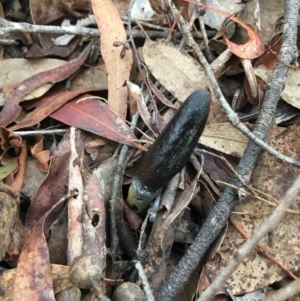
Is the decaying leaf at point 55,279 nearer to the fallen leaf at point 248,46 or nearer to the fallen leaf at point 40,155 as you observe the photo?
the fallen leaf at point 40,155

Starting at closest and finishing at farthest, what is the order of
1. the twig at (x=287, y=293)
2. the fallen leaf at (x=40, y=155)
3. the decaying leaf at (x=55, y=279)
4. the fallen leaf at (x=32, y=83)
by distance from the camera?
the twig at (x=287, y=293) → the decaying leaf at (x=55, y=279) → the fallen leaf at (x=40, y=155) → the fallen leaf at (x=32, y=83)

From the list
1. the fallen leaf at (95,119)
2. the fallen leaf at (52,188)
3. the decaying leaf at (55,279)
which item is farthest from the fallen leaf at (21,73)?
the decaying leaf at (55,279)

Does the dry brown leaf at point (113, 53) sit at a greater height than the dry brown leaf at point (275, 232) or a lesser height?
greater

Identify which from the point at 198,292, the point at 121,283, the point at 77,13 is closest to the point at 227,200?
the point at 198,292

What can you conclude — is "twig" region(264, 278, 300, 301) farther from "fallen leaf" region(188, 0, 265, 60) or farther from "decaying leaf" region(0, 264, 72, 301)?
"fallen leaf" region(188, 0, 265, 60)

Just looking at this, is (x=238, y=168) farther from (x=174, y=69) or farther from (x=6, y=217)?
(x=6, y=217)

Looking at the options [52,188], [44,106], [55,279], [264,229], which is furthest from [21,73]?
[264,229]

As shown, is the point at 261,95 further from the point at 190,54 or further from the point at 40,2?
the point at 40,2
